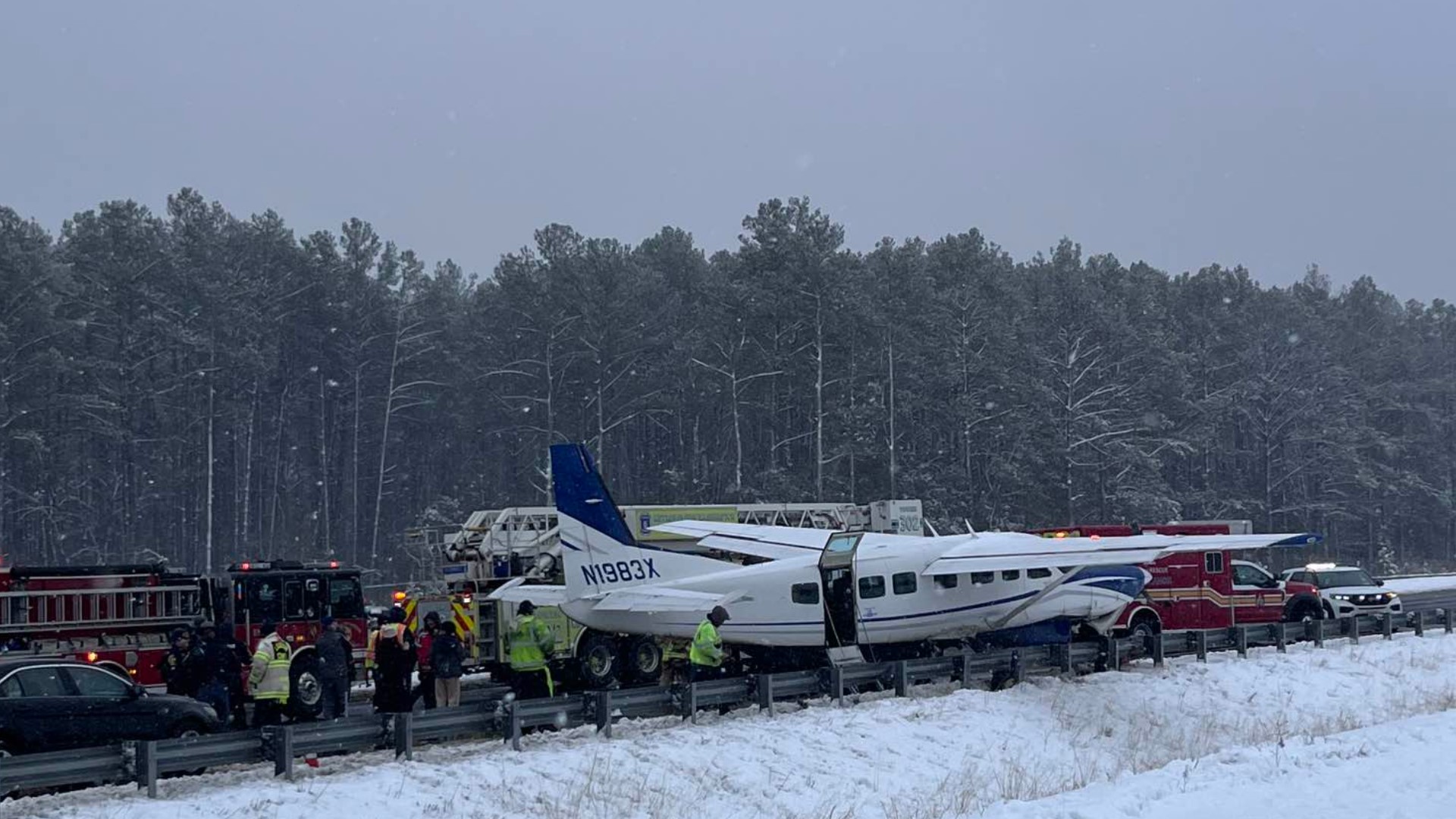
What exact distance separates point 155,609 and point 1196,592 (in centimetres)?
2317

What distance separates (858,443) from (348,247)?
26.2 meters

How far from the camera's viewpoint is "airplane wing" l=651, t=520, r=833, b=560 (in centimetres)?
3172

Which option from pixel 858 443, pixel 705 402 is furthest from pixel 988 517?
pixel 705 402

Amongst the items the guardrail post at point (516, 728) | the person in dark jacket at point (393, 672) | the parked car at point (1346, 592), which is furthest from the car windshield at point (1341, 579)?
the guardrail post at point (516, 728)

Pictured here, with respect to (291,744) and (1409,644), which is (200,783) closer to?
(291,744)

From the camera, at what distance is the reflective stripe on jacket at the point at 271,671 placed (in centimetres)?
2072

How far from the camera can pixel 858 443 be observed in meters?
66.6

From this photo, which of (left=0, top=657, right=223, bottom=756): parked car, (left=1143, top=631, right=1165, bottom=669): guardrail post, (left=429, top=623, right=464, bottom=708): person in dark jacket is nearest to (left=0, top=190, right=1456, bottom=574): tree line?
(left=1143, top=631, right=1165, bottom=669): guardrail post

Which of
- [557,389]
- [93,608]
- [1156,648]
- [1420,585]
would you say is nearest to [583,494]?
[93,608]

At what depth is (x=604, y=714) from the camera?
69.5ft

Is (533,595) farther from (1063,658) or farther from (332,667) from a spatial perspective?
(1063,658)

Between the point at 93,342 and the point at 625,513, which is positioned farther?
the point at 93,342

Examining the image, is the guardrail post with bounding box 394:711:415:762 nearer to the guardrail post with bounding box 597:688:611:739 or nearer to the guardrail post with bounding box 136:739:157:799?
the guardrail post with bounding box 597:688:611:739

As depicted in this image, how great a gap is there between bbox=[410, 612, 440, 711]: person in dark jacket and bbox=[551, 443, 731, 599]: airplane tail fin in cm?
427
